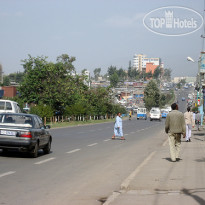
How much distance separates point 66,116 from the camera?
68.0 meters

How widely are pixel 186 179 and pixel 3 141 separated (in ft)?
22.1

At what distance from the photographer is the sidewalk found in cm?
773

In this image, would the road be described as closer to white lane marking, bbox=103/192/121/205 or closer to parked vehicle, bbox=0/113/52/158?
white lane marking, bbox=103/192/121/205

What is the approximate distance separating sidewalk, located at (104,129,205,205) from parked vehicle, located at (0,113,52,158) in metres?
3.81

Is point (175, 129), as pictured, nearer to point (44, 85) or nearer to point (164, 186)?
point (164, 186)

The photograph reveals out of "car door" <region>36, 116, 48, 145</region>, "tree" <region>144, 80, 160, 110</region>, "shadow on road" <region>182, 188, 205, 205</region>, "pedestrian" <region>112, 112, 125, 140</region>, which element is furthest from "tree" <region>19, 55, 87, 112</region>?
"tree" <region>144, 80, 160, 110</region>

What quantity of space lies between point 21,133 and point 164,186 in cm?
672

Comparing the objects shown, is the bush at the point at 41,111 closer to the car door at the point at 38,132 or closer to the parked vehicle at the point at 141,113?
the car door at the point at 38,132

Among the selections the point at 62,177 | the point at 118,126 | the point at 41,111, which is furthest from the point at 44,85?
the point at 62,177

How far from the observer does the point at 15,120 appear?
15836mm

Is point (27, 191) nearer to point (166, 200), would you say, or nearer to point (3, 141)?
point (166, 200)

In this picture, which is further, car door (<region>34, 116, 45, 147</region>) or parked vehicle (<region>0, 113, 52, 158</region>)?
car door (<region>34, 116, 45, 147</region>)

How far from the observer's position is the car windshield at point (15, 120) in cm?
1553

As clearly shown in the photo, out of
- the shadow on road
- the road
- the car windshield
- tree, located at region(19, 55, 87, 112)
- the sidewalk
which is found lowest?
the road
